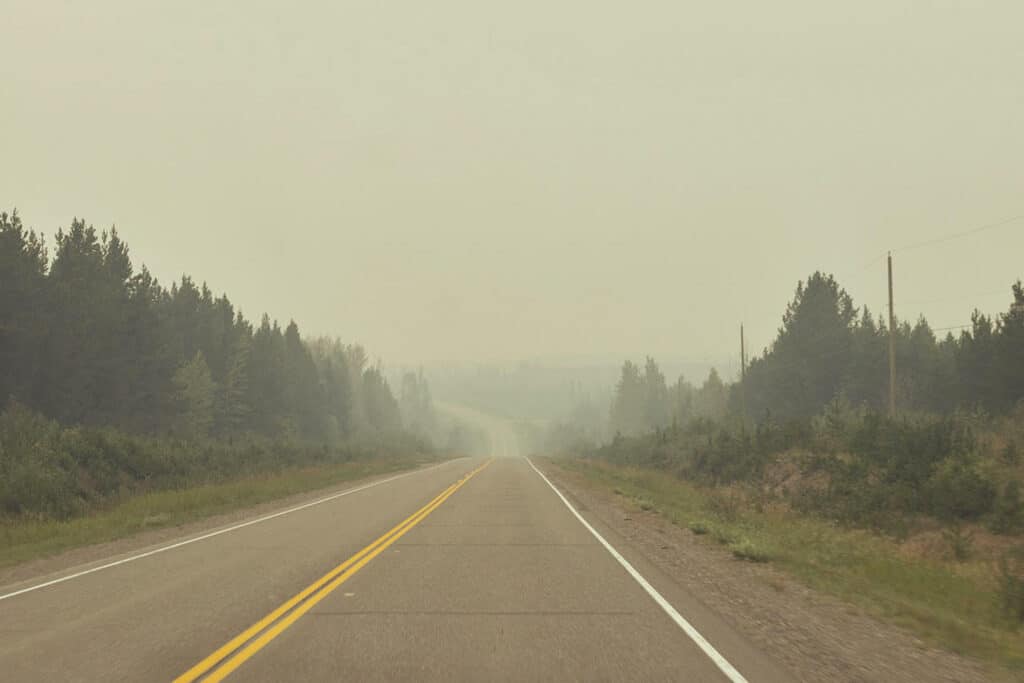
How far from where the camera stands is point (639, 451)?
53.0 metres

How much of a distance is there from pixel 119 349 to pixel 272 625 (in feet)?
167

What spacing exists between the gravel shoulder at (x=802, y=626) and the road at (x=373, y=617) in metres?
0.35

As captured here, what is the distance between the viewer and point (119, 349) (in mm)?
50625

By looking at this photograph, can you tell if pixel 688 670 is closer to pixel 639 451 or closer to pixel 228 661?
pixel 228 661

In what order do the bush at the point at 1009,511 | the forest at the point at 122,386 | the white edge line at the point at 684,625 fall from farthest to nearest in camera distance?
the forest at the point at 122,386
the bush at the point at 1009,511
the white edge line at the point at 684,625

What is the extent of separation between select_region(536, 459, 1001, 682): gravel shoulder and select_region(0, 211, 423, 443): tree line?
42.2 metres

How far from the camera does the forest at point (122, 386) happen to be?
864 inches

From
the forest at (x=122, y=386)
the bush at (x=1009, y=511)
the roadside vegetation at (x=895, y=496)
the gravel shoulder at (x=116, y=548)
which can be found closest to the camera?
the roadside vegetation at (x=895, y=496)

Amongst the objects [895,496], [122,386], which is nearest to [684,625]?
[895,496]

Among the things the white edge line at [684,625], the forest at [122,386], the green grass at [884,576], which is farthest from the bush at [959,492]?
the forest at [122,386]

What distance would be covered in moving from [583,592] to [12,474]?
53.7ft

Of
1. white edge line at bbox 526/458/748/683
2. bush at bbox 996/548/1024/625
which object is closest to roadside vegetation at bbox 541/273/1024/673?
bush at bbox 996/548/1024/625

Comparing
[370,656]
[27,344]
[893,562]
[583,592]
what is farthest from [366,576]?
[27,344]

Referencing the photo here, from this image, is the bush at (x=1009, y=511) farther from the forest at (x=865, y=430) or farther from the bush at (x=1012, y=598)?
the bush at (x=1012, y=598)
